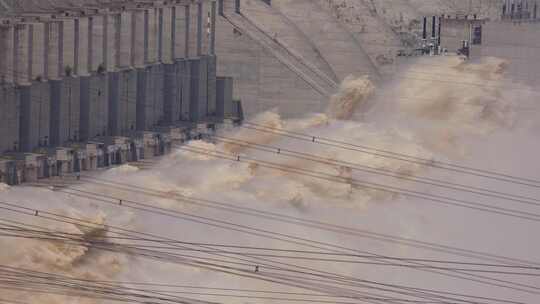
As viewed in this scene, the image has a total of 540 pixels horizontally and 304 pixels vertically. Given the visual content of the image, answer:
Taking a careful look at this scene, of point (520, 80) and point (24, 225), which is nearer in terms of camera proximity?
point (24, 225)

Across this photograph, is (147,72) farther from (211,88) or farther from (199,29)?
(199,29)

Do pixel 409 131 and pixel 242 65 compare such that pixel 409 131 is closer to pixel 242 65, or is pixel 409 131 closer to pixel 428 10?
pixel 242 65

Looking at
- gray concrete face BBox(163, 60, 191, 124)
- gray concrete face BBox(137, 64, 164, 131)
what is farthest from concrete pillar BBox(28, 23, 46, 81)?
gray concrete face BBox(163, 60, 191, 124)

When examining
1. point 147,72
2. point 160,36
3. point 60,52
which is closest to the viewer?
point 60,52

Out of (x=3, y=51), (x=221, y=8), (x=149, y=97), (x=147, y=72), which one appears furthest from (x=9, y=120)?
(x=221, y=8)

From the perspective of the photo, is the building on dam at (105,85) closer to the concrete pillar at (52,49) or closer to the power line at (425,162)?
the concrete pillar at (52,49)

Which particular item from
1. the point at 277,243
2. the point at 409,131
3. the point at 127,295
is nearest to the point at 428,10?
the point at 409,131
